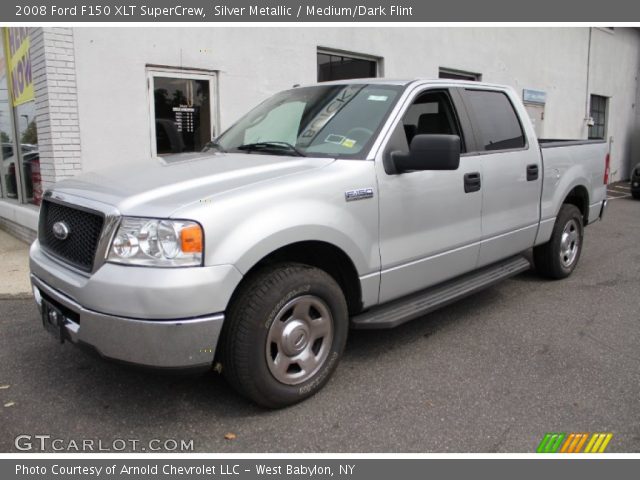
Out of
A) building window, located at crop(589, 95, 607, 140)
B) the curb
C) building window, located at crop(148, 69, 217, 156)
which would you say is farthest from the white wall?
building window, located at crop(589, 95, 607, 140)

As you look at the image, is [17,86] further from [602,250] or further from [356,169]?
[602,250]

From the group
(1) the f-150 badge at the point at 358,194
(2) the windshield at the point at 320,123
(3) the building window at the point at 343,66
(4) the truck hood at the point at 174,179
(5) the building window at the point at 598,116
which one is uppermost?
(3) the building window at the point at 343,66

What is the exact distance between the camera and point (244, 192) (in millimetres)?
2846

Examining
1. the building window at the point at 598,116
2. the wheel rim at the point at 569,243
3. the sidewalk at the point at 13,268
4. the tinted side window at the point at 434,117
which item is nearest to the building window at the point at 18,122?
the sidewalk at the point at 13,268

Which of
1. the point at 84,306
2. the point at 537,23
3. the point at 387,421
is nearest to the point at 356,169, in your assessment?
the point at 387,421

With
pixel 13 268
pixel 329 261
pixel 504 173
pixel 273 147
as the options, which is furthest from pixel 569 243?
pixel 13 268

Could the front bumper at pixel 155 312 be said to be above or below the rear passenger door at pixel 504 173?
below

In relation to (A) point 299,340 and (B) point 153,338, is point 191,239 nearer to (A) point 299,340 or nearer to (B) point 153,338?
(B) point 153,338

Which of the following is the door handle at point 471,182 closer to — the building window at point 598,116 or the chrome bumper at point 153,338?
the chrome bumper at point 153,338

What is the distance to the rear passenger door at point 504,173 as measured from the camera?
433 centimetres

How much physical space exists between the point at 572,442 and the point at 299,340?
1.52m

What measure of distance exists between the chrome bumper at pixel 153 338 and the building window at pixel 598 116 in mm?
16538

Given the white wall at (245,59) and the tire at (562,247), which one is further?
the white wall at (245,59)

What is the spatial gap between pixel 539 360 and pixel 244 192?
7.87 ft
